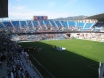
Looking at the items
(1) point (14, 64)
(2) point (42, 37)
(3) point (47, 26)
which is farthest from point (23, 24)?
(1) point (14, 64)

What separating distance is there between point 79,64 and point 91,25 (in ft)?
169

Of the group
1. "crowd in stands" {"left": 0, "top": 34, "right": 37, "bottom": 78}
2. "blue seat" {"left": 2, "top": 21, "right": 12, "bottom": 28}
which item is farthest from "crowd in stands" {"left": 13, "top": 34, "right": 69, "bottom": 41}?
"crowd in stands" {"left": 0, "top": 34, "right": 37, "bottom": 78}

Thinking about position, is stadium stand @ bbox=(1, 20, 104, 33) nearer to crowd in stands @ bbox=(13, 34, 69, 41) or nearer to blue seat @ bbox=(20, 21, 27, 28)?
blue seat @ bbox=(20, 21, 27, 28)

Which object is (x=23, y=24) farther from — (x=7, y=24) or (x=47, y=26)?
(x=47, y=26)

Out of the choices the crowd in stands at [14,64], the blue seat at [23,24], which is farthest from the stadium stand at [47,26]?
the crowd in stands at [14,64]

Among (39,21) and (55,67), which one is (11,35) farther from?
(55,67)

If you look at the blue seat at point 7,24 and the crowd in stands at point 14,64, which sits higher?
the blue seat at point 7,24

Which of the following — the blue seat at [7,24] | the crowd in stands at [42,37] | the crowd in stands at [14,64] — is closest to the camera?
the crowd in stands at [14,64]

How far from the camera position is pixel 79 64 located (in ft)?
63.4

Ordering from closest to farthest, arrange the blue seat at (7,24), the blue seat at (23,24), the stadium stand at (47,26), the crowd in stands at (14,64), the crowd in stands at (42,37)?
the crowd in stands at (14,64), the crowd in stands at (42,37), the stadium stand at (47,26), the blue seat at (7,24), the blue seat at (23,24)

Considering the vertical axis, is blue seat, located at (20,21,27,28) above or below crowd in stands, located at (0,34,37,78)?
above

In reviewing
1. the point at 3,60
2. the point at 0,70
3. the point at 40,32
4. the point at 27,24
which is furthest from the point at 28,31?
the point at 0,70

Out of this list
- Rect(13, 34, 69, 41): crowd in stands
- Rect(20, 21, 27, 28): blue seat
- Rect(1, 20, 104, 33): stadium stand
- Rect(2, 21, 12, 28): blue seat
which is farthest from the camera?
Rect(20, 21, 27, 28): blue seat

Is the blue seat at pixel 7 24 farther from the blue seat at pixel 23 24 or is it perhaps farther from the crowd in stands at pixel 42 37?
the crowd in stands at pixel 42 37
